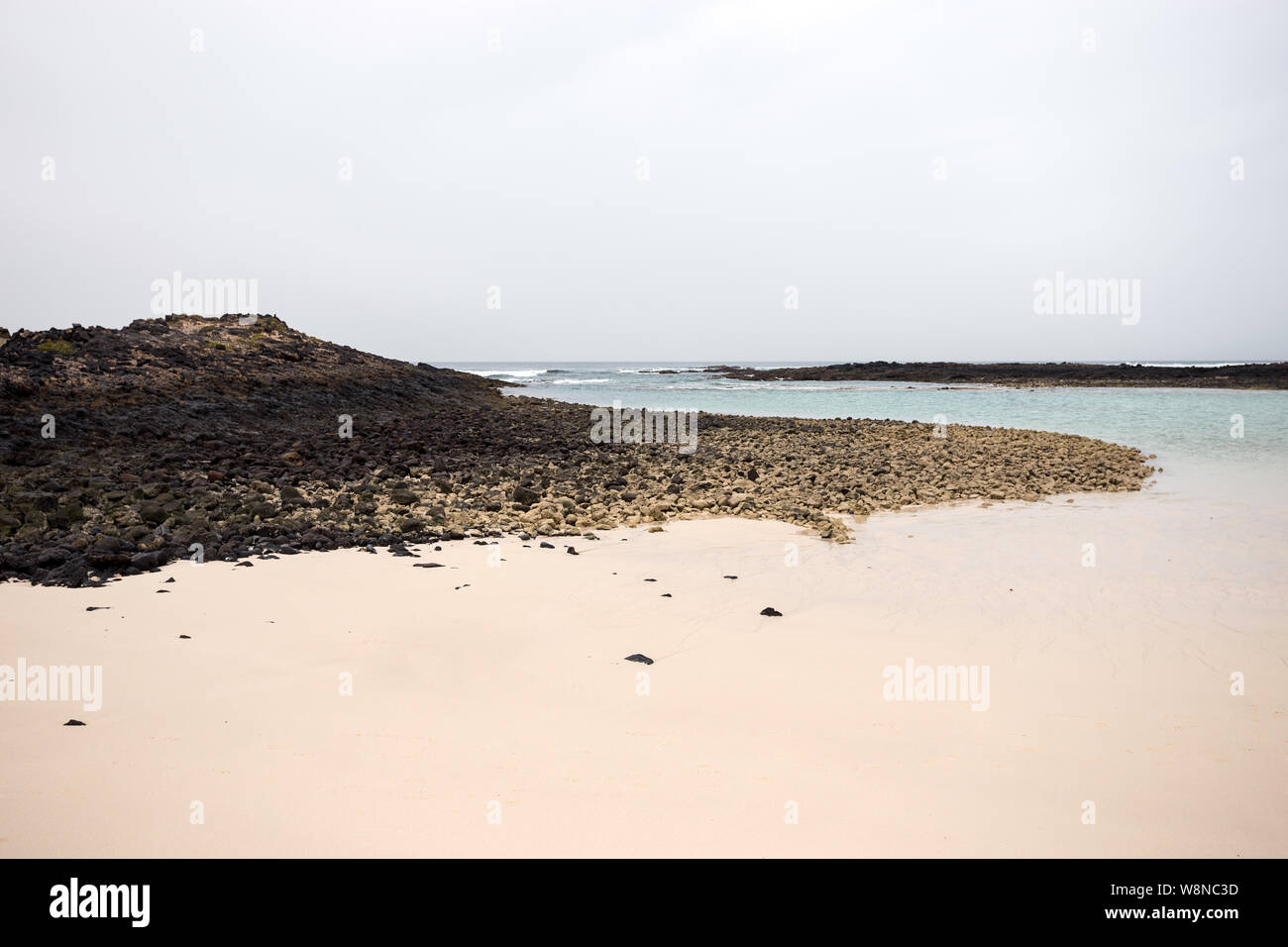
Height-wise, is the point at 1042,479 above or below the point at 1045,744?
above

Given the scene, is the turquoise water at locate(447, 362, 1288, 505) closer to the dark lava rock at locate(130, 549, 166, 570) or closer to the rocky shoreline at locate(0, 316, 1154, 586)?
the rocky shoreline at locate(0, 316, 1154, 586)

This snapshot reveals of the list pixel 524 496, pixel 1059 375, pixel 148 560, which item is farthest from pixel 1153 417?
pixel 1059 375

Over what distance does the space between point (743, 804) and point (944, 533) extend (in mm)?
7886

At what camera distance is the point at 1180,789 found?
3.74 m

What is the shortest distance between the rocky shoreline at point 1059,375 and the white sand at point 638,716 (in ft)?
210

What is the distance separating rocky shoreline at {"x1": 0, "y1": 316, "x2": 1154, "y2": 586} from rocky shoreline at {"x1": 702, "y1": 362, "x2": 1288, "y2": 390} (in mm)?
49828

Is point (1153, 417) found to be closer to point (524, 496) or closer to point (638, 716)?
point (524, 496)

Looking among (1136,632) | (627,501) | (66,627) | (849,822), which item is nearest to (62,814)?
(66,627)

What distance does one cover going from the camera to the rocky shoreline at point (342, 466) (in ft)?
28.4

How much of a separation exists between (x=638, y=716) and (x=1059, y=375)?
80.9m

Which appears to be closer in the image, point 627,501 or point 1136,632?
point 1136,632

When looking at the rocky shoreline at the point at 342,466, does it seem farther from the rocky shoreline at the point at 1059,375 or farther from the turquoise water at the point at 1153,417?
the rocky shoreline at the point at 1059,375
